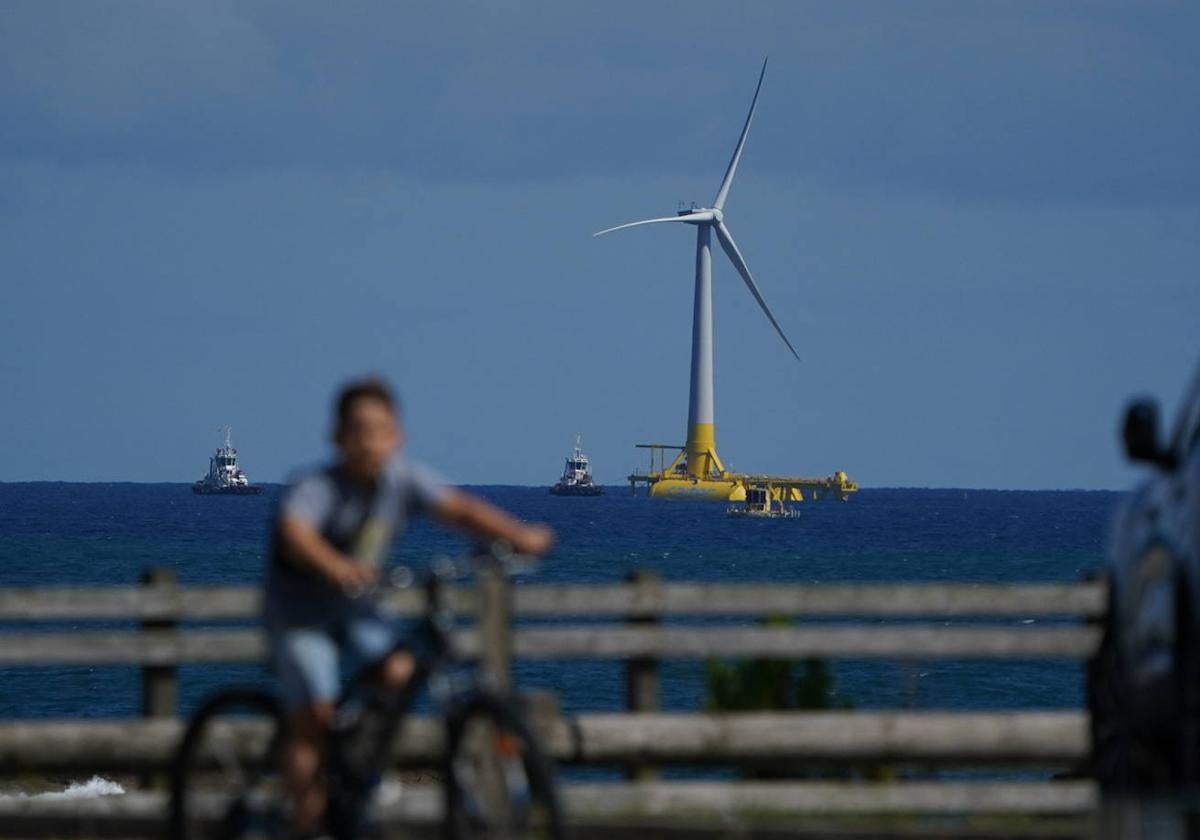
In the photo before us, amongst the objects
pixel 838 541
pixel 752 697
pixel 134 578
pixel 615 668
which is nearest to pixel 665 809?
pixel 752 697

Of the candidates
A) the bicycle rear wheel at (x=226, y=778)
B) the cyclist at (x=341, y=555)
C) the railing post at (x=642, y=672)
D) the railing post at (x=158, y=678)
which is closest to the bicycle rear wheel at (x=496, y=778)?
the cyclist at (x=341, y=555)

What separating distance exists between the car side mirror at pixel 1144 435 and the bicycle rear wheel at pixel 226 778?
3016 mm

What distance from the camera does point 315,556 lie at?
6285 mm

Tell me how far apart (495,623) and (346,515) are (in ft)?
6.18

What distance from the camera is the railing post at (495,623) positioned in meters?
8.23

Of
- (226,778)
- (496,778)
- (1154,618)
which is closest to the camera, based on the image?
(496,778)

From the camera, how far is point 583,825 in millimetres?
7785

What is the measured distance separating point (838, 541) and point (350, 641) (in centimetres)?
11580

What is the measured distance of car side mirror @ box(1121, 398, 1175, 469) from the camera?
725cm

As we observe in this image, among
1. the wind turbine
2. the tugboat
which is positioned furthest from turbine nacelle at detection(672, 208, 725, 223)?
the tugboat

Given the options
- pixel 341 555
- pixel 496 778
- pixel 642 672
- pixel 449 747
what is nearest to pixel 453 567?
pixel 341 555

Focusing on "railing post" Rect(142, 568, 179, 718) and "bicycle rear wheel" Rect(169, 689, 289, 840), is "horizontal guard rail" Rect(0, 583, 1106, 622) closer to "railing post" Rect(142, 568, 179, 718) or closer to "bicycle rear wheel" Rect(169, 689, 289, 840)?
"railing post" Rect(142, 568, 179, 718)

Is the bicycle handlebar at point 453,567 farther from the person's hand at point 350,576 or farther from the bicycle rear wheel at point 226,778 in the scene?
the bicycle rear wheel at point 226,778

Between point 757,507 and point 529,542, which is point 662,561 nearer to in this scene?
point 529,542
